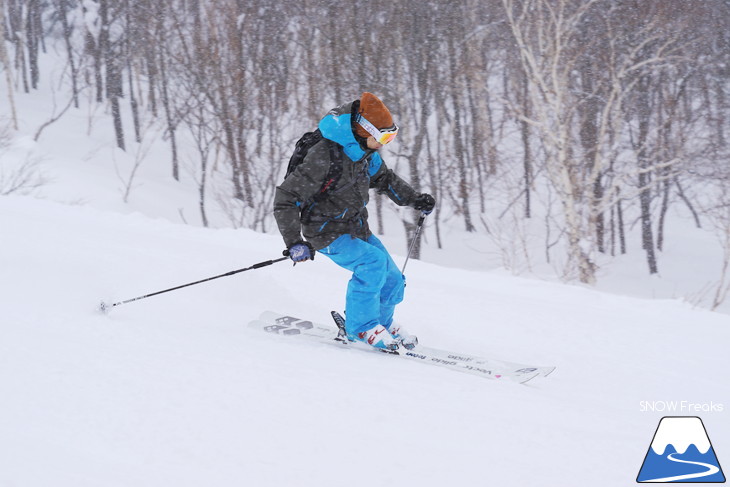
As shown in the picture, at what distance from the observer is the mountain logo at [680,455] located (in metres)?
2.43

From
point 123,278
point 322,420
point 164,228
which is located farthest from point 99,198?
point 322,420

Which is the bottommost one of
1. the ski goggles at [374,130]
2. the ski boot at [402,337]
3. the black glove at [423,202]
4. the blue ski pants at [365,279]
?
the ski boot at [402,337]

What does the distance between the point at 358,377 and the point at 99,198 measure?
61.8 feet

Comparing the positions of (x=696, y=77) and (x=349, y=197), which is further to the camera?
(x=696, y=77)

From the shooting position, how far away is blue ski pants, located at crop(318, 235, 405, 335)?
4062 mm

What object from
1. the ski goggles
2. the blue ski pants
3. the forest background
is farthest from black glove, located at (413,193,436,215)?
the forest background

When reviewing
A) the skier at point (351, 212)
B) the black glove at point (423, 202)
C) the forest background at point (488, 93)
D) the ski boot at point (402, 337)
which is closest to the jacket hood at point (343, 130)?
the skier at point (351, 212)

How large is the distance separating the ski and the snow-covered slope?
0.47 ft

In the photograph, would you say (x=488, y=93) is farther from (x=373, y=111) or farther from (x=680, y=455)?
(x=680, y=455)

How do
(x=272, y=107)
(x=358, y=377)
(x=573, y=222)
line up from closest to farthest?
(x=358, y=377) < (x=573, y=222) < (x=272, y=107)

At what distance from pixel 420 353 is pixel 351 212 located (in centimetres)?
104

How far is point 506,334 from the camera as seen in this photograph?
486 cm

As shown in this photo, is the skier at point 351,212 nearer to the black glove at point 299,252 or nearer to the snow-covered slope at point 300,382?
the black glove at point 299,252

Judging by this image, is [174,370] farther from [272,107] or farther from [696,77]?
[696,77]
